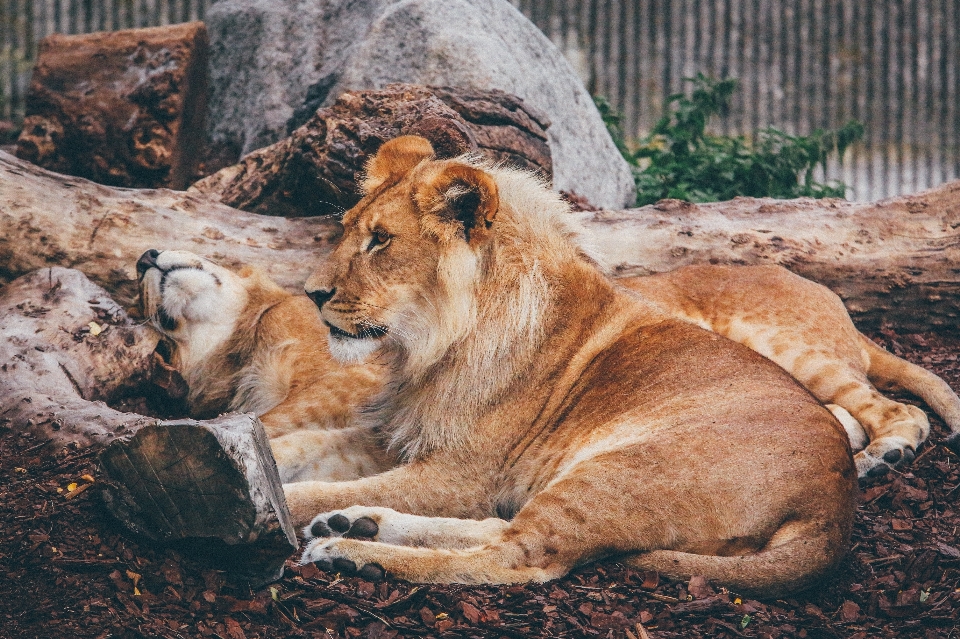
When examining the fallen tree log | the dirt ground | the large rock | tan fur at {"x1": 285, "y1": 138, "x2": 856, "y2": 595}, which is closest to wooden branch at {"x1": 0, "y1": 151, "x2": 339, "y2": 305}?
the fallen tree log

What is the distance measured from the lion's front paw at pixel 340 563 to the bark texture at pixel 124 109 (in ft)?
20.2

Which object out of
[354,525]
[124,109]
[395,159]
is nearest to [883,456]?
[354,525]

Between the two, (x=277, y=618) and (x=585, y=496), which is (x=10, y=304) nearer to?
(x=277, y=618)

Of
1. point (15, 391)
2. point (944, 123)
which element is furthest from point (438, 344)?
point (944, 123)

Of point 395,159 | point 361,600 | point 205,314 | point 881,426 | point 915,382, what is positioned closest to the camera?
point 361,600

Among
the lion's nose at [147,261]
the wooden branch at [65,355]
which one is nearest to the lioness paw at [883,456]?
the wooden branch at [65,355]

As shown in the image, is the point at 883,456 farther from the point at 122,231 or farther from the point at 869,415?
the point at 122,231

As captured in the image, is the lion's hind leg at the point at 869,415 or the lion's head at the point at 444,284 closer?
the lion's head at the point at 444,284

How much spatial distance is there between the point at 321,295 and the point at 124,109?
5628 millimetres

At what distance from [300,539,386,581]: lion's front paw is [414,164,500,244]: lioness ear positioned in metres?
1.44

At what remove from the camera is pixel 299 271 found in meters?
6.38

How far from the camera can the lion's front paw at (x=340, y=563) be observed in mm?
3537

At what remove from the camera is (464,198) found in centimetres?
417

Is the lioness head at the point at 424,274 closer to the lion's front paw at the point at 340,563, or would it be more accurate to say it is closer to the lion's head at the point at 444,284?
the lion's head at the point at 444,284
